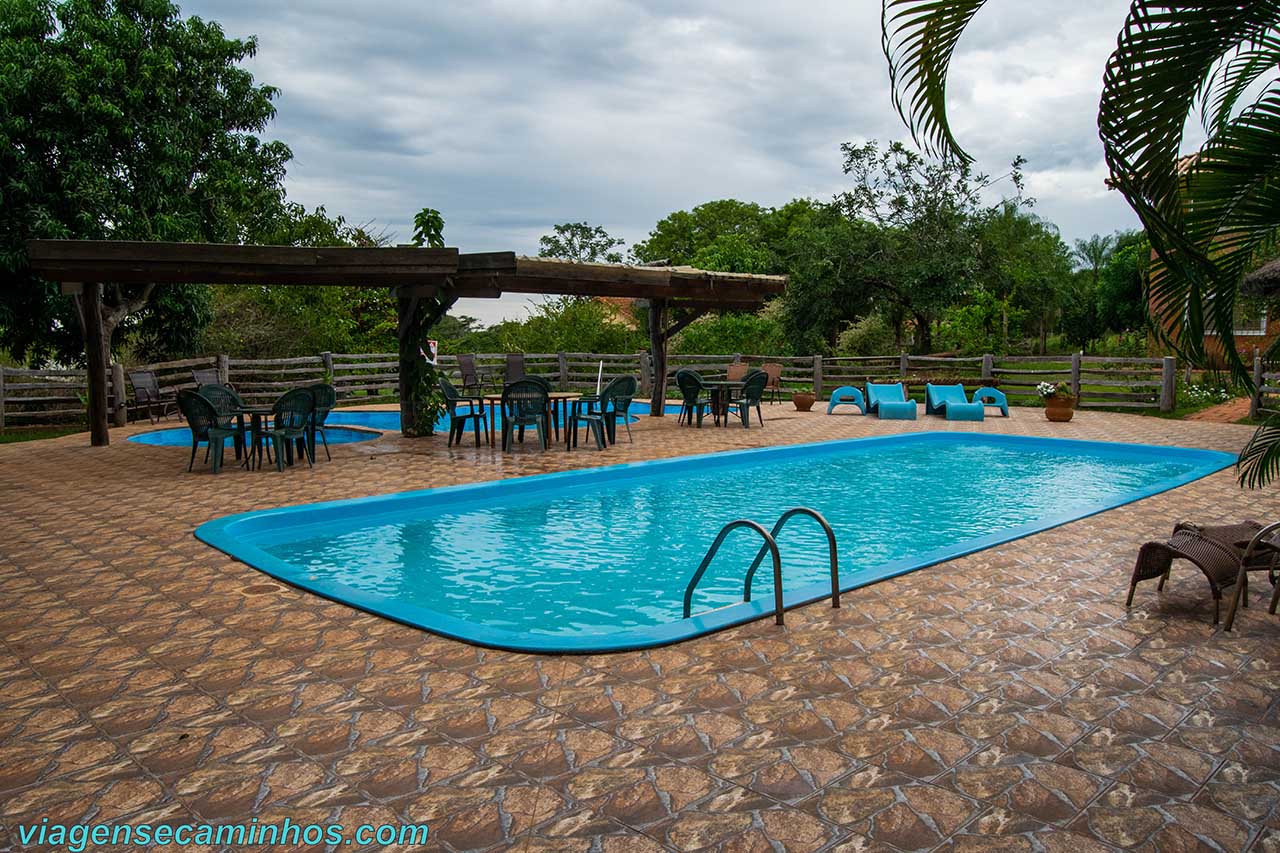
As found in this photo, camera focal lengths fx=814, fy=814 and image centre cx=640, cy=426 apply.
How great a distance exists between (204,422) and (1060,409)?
1319cm

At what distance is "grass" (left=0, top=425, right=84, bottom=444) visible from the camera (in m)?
12.7

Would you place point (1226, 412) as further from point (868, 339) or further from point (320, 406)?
point (320, 406)

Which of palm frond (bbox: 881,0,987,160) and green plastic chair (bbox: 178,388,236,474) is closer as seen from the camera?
palm frond (bbox: 881,0,987,160)

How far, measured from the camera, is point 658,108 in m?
16.7

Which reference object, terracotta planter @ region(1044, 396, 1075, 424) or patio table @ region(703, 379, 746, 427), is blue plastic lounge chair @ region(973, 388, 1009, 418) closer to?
terracotta planter @ region(1044, 396, 1075, 424)

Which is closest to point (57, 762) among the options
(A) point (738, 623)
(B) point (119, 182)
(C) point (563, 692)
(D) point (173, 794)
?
(D) point (173, 794)

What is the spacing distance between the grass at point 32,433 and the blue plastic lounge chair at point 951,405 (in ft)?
49.0

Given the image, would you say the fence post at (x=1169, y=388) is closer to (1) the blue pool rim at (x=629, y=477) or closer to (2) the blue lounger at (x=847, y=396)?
(1) the blue pool rim at (x=629, y=477)

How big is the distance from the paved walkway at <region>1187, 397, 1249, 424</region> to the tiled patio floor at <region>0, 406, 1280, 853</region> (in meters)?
11.8

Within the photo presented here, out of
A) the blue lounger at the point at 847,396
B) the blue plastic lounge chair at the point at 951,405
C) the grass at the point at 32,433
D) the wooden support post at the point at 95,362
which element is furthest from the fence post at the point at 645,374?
the grass at the point at 32,433

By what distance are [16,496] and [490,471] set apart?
4312 mm

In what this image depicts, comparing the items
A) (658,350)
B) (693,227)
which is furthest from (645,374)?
(693,227)

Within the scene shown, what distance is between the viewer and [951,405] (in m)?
14.9

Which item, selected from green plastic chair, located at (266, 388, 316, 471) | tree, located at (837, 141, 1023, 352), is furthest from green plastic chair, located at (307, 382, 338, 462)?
tree, located at (837, 141, 1023, 352)
